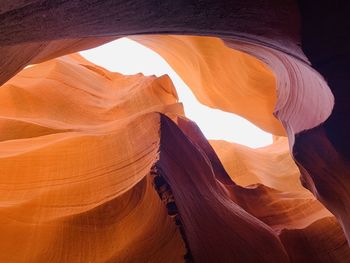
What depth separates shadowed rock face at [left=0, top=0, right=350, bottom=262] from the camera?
4.86 ft

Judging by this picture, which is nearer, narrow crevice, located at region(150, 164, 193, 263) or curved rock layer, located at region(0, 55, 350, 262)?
narrow crevice, located at region(150, 164, 193, 263)

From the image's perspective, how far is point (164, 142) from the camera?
2584 millimetres

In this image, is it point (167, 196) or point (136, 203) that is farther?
point (136, 203)

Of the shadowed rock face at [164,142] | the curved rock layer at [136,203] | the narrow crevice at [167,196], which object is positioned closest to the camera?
the shadowed rock face at [164,142]

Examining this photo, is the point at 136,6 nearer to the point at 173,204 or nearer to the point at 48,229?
the point at 173,204

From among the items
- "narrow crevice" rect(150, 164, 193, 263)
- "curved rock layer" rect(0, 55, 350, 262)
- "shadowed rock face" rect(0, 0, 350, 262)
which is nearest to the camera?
"shadowed rock face" rect(0, 0, 350, 262)

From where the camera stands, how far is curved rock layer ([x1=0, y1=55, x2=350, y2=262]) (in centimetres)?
242

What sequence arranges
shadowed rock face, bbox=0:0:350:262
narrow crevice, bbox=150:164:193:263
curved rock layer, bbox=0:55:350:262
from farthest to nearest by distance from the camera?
curved rock layer, bbox=0:55:350:262, narrow crevice, bbox=150:164:193:263, shadowed rock face, bbox=0:0:350:262

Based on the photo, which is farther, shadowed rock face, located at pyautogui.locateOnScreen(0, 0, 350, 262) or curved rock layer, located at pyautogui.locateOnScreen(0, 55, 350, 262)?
curved rock layer, located at pyautogui.locateOnScreen(0, 55, 350, 262)

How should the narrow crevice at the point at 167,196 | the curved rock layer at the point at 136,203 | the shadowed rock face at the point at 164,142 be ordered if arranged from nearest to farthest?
the shadowed rock face at the point at 164,142 → the narrow crevice at the point at 167,196 → the curved rock layer at the point at 136,203

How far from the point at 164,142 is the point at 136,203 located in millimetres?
418

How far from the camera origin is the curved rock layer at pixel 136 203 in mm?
2424

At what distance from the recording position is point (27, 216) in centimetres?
276

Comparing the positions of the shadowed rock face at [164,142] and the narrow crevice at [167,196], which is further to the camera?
the narrow crevice at [167,196]
